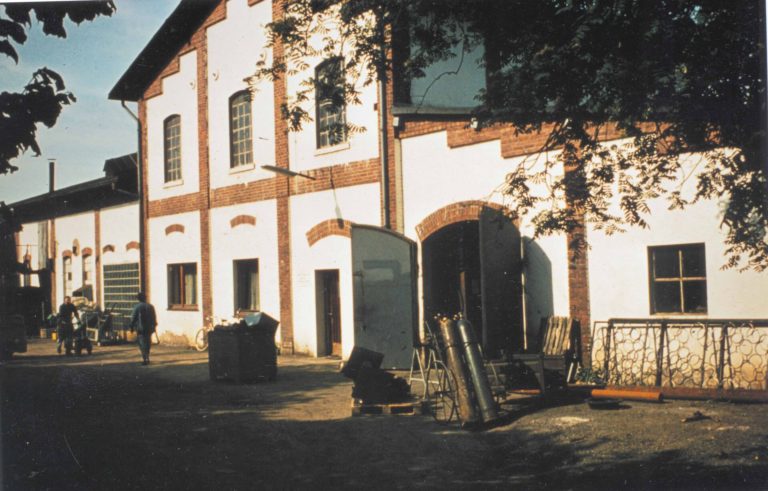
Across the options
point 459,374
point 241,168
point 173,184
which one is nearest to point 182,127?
point 173,184

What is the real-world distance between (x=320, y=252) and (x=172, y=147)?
7.47 metres

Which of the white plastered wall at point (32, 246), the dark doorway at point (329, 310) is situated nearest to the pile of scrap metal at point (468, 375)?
the dark doorway at point (329, 310)

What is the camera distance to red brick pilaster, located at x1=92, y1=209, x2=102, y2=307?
914 inches

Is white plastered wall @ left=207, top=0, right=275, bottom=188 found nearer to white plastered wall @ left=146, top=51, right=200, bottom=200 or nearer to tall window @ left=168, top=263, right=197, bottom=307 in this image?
white plastered wall @ left=146, top=51, right=200, bottom=200

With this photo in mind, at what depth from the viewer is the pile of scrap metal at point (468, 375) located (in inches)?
329

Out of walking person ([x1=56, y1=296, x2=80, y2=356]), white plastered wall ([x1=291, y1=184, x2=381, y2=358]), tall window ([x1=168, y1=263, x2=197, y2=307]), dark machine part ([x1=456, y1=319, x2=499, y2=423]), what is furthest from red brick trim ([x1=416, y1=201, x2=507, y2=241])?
walking person ([x1=56, y1=296, x2=80, y2=356])

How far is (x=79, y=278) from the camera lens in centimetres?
2444

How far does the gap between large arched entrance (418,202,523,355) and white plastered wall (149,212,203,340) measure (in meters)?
7.91

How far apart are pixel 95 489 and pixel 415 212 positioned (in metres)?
8.27

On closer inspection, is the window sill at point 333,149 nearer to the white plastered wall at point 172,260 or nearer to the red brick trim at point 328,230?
the red brick trim at point 328,230

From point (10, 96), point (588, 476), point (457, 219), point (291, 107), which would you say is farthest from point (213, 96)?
point (588, 476)

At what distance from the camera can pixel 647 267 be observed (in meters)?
10.2

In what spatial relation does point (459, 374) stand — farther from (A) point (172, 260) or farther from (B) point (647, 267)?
(A) point (172, 260)

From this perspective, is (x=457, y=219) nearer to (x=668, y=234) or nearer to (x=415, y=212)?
(x=415, y=212)
